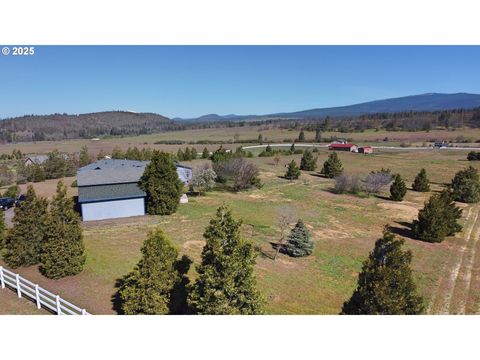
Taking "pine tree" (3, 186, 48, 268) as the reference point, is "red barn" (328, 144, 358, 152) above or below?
above

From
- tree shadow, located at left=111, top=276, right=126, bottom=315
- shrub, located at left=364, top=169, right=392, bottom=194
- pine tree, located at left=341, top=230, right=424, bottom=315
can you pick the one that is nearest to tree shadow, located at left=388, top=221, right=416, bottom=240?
shrub, located at left=364, top=169, right=392, bottom=194

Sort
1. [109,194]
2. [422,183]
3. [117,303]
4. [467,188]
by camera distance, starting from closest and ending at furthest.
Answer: [117,303] → [109,194] → [467,188] → [422,183]

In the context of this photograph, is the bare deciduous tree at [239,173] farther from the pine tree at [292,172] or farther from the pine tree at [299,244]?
the pine tree at [299,244]

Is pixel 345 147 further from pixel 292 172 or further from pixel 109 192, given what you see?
pixel 109 192

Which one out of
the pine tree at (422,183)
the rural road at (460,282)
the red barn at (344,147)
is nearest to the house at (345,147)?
→ the red barn at (344,147)

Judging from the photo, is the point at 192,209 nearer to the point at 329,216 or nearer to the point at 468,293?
the point at 329,216

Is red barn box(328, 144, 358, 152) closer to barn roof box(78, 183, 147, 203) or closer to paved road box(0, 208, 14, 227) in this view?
barn roof box(78, 183, 147, 203)

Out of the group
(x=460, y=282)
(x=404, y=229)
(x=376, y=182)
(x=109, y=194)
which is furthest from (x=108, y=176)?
(x=376, y=182)
